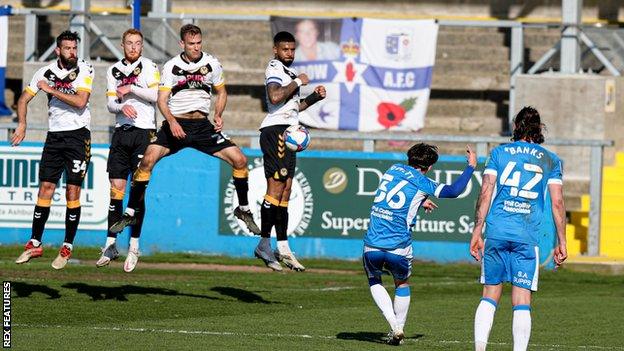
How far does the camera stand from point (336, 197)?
23.0 metres

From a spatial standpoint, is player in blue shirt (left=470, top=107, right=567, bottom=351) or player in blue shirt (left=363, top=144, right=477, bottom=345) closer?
player in blue shirt (left=470, top=107, right=567, bottom=351)

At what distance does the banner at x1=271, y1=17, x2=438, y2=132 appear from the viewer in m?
27.1

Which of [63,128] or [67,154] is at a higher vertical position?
[63,128]

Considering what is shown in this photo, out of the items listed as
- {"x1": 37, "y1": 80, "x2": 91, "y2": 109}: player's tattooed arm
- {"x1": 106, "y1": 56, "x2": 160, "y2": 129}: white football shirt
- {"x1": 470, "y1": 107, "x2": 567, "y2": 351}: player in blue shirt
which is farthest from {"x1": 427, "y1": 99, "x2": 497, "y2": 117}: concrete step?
{"x1": 470, "y1": 107, "x2": 567, "y2": 351}: player in blue shirt

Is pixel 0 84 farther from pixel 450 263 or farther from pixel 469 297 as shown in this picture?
pixel 469 297

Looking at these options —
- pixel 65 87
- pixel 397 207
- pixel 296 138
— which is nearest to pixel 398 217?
pixel 397 207

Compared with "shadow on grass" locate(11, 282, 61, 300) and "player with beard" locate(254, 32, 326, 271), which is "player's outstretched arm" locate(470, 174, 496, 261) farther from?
"shadow on grass" locate(11, 282, 61, 300)

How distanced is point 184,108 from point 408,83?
36.6 feet

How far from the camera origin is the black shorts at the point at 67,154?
16.9 metres

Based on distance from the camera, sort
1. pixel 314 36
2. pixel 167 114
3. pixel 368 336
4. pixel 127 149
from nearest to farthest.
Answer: pixel 368 336 → pixel 167 114 → pixel 127 149 → pixel 314 36

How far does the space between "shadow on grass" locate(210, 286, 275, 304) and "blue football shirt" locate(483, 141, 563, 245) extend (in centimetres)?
599

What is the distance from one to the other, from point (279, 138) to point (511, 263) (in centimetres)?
511

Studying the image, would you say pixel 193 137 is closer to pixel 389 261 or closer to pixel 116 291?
pixel 116 291

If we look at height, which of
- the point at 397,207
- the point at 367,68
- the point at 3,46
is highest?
the point at 3,46
